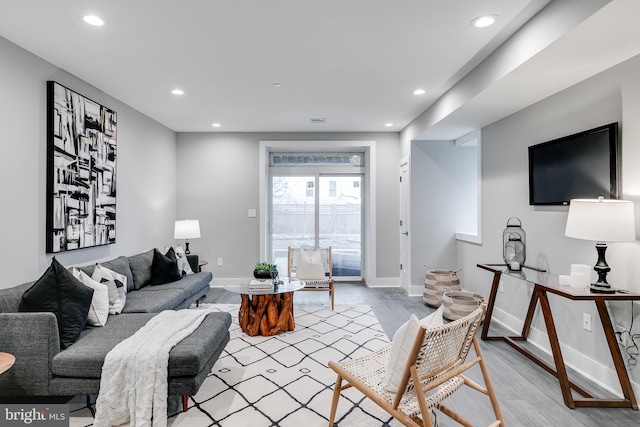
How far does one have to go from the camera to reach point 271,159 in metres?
6.09

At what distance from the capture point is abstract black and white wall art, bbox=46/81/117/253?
288cm

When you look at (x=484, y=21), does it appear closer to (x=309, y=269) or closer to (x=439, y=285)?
(x=439, y=285)

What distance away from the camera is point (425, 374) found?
5.21 ft

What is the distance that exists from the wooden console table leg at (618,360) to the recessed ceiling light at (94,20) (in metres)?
3.67

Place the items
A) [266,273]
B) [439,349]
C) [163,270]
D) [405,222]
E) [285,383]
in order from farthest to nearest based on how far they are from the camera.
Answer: [405,222]
[163,270]
[266,273]
[285,383]
[439,349]

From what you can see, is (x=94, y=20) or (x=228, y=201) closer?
(x=94, y=20)

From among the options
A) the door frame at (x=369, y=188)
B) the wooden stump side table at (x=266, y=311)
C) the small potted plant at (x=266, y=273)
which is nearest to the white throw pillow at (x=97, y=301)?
the wooden stump side table at (x=266, y=311)

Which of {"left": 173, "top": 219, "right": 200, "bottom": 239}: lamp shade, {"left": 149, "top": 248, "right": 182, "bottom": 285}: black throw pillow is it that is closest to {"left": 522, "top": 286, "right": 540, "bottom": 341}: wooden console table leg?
{"left": 149, "top": 248, "right": 182, "bottom": 285}: black throw pillow

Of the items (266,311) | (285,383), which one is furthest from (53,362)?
(266,311)

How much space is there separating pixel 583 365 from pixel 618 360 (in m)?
0.55

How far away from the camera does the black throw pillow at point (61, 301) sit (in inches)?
85.7

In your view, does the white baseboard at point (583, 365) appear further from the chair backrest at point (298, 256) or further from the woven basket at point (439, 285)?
the chair backrest at point (298, 256)

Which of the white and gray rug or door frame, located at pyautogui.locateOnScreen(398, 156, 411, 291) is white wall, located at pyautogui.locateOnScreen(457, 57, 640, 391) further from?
the white and gray rug

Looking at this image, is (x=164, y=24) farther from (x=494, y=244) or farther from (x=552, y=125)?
(x=494, y=244)
